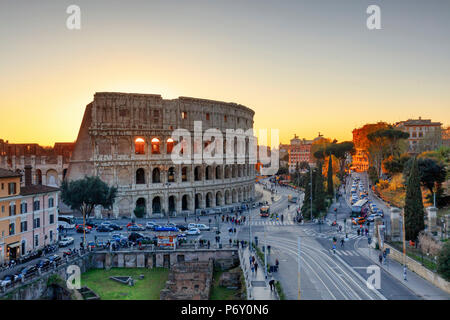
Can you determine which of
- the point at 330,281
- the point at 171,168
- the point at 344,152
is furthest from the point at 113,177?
the point at 344,152

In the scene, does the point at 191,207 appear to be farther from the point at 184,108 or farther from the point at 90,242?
the point at 90,242

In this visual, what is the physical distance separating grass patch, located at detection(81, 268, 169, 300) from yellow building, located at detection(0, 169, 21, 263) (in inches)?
280

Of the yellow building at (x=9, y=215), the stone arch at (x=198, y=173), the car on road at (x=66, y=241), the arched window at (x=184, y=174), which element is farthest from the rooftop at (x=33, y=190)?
the stone arch at (x=198, y=173)

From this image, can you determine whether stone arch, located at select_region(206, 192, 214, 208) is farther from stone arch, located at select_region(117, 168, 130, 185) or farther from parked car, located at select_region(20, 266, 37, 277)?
parked car, located at select_region(20, 266, 37, 277)

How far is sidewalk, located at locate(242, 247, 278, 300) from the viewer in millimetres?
25672

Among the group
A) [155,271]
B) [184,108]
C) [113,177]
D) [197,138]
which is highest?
[184,108]

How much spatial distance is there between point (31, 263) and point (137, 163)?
29.4 metres

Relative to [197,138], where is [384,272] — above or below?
below

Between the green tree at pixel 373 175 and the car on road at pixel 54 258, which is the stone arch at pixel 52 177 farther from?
the green tree at pixel 373 175

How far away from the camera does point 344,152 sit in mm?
116188

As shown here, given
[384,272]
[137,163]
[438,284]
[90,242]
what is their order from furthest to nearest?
1. [137,163]
2. [90,242]
3. [384,272]
4. [438,284]

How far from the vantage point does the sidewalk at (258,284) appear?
25.7 m

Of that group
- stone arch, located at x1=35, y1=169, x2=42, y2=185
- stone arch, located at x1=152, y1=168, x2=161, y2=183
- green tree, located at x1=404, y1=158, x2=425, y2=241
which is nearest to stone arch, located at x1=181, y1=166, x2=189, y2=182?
stone arch, located at x1=152, y1=168, x2=161, y2=183

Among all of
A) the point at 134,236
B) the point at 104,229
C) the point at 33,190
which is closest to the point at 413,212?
the point at 134,236
